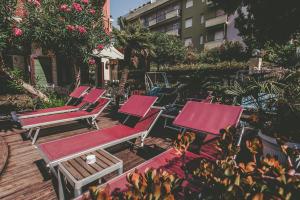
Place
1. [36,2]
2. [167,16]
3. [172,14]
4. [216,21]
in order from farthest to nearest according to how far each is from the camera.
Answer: [167,16], [172,14], [216,21], [36,2]

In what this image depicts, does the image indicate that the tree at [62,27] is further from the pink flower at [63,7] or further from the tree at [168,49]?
the tree at [168,49]

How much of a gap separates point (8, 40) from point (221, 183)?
824 centimetres

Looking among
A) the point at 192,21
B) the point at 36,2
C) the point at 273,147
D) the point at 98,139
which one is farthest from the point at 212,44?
the point at 98,139

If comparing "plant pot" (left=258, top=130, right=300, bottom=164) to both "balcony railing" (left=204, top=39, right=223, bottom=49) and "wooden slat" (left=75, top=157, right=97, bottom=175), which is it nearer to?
"wooden slat" (left=75, top=157, right=97, bottom=175)

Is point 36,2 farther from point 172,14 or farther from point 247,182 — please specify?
point 172,14

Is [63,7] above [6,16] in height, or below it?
above

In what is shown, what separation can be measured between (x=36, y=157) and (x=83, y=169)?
207cm

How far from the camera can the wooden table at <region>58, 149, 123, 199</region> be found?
262cm

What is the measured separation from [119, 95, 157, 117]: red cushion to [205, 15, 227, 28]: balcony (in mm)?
27699

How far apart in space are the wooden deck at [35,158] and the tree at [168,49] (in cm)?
2052

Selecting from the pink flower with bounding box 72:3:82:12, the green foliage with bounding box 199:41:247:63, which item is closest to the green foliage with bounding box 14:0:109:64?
the pink flower with bounding box 72:3:82:12

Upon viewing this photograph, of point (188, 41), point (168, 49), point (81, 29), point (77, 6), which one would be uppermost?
point (188, 41)

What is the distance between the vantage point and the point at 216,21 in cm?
2967

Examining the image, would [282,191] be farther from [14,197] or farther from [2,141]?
[2,141]
